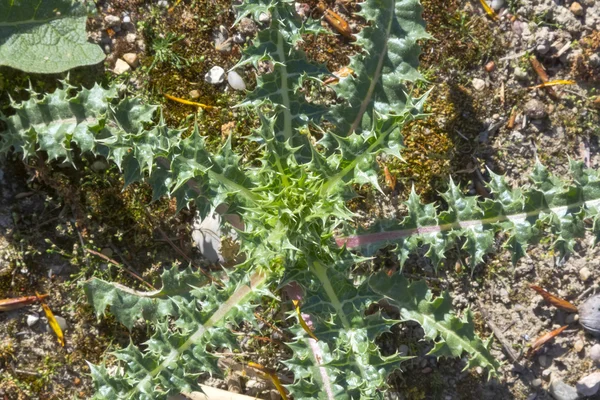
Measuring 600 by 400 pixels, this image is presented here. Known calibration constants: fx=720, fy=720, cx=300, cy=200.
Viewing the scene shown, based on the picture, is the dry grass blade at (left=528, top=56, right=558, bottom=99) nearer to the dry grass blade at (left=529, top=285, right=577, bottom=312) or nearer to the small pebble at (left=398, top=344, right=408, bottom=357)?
the dry grass blade at (left=529, top=285, right=577, bottom=312)

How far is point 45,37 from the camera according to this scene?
435cm

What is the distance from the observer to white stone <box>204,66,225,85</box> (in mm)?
4730

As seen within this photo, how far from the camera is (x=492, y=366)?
3990 mm

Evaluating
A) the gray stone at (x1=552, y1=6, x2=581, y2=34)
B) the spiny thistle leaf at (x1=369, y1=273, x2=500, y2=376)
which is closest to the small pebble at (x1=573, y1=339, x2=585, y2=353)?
the spiny thistle leaf at (x1=369, y1=273, x2=500, y2=376)

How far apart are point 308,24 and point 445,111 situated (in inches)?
47.2

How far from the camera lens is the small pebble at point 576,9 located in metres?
4.80

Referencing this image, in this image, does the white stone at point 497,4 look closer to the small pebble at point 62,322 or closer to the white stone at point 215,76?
the white stone at point 215,76

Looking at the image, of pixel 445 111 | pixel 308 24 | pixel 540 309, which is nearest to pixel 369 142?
pixel 308 24

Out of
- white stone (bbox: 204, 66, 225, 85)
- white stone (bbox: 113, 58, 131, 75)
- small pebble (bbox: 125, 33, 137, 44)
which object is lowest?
white stone (bbox: 113, 58, 131, 75)

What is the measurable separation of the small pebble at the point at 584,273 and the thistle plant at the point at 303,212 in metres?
0.84

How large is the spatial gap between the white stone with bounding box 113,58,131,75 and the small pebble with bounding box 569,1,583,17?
117 inches

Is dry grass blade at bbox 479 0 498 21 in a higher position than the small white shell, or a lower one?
higher

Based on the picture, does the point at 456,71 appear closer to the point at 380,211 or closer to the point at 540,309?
the point at 380,211

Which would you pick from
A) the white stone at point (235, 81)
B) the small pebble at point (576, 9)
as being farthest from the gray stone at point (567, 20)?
the white stone at point (235, 81)
